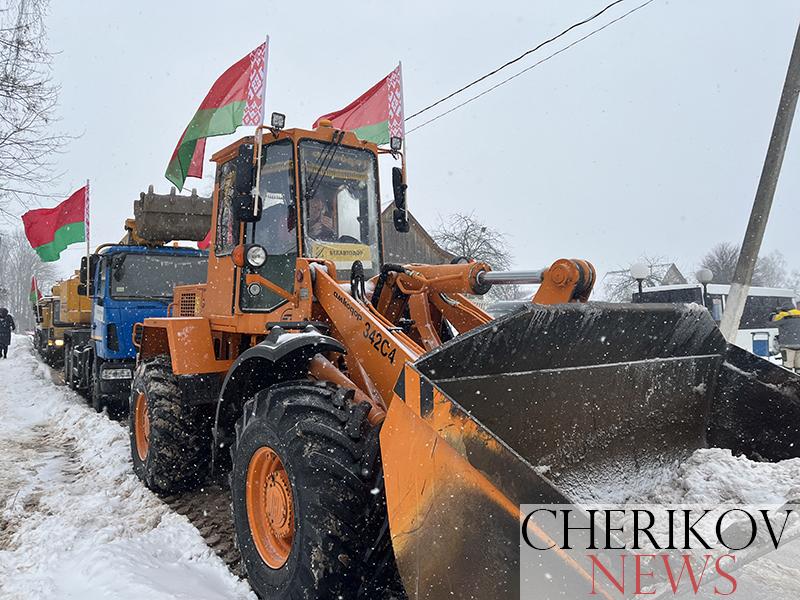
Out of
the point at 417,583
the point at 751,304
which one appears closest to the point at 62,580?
the point at 417,583

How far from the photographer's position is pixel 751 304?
17391 millimetres

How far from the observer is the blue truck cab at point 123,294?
9.07 m

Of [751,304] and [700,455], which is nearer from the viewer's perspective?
[700,455]

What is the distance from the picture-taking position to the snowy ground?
3.05m

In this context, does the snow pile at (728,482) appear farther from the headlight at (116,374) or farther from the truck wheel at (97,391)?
the truck wheel at (97,391)

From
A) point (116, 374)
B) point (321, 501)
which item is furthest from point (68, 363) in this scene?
point (321, 501)

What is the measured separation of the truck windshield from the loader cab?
529 centimetres

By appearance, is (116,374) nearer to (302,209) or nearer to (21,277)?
(302,209)

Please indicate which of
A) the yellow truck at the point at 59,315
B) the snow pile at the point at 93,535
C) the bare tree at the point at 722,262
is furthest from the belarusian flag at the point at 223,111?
the bare tree at the point at 722,262

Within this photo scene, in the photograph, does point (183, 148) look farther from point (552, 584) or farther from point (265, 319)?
point (552, 584)

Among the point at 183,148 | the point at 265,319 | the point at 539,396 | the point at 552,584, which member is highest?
the point at 183,148

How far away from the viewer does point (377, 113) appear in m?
8.11

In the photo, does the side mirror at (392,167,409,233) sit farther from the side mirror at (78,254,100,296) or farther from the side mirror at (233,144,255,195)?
the side mirror at (78,254,100,296)

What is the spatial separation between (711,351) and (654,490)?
91cm
